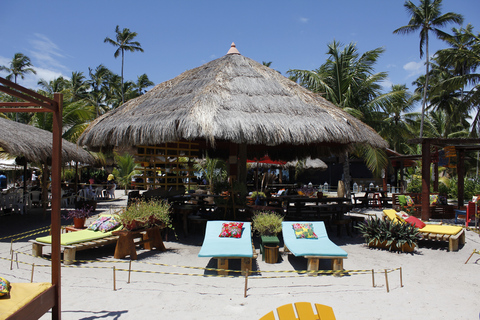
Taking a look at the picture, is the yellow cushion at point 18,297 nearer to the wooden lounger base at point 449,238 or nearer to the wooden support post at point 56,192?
the wooden support post at point 56,192

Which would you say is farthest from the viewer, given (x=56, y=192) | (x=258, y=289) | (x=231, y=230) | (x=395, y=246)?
(x=395, y=246)

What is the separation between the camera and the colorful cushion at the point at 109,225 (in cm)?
670

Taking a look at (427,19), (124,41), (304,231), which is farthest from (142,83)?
(304,231)

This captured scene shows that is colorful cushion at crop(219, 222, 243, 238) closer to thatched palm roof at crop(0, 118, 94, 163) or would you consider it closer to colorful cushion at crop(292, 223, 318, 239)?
colorful cushion at crop(292, 223, 318, 239)

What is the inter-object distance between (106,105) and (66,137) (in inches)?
1160

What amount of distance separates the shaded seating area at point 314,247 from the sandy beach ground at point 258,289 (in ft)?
0.96

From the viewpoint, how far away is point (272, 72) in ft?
31.6

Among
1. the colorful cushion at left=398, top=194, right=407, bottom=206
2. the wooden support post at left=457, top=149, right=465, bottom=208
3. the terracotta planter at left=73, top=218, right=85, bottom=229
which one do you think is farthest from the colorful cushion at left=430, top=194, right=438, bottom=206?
the terracotta planter at left=73, top=218, right=85, bottom=229

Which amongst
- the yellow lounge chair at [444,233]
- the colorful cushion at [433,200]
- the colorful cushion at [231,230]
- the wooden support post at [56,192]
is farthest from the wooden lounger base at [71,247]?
the colorful cushion at [433,200]

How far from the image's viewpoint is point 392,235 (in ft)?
23.3

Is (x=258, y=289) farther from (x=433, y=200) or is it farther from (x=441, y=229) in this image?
(x=433, y=200)

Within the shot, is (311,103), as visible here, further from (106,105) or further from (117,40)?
(106,105)

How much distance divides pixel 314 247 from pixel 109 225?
3.88 meters

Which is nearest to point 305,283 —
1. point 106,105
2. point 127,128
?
point 127,128
